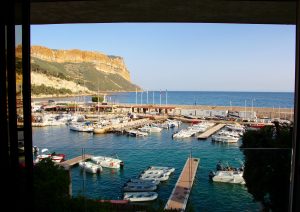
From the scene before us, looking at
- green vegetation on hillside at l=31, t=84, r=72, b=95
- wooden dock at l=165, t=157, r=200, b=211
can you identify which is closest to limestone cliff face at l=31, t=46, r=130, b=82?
green vegetation on hillside at l=31, t=84, r=72, b=95

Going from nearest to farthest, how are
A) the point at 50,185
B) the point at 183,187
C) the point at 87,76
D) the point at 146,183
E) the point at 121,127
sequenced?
the point at 50,185, the point at 183,187, the point at 146,183, the point at 121,127, the point at 87,76

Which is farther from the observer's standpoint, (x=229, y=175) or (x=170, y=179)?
(x=170, y=179)

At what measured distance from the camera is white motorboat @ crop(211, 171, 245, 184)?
353 centimetres

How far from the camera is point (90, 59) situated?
46406 mm

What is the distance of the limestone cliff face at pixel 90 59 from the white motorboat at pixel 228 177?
34.2 m

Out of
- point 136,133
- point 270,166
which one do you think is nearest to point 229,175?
point 270,166

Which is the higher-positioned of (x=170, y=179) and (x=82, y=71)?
(x=82, y=71)

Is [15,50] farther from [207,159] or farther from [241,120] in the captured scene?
[241,120]

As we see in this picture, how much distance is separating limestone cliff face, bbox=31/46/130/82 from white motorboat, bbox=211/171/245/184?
34.2m

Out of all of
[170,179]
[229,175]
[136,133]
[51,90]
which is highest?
[51,90]

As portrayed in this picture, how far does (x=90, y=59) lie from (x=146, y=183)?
143ft

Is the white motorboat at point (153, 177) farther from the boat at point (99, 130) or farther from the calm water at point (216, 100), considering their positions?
the calm water at point (216, 100)

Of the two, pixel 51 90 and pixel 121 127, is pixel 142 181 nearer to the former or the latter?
pixel 121 127

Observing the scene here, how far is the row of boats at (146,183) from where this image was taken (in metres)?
3.83
